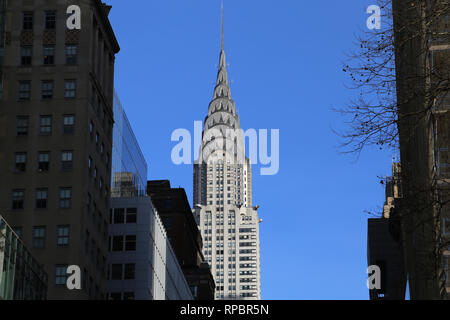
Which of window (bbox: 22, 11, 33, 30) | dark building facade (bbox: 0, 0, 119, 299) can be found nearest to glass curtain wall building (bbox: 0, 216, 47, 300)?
dark building facade (bbox: 0, 0, 119, 299)

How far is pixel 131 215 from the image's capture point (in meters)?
115

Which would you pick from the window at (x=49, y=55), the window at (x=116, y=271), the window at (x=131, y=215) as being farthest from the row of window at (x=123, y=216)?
the window at (x=49, y=55)

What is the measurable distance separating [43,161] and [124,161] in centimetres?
2822

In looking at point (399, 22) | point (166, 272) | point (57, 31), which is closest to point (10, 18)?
point (57, 31)

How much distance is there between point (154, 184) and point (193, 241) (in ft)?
46.1

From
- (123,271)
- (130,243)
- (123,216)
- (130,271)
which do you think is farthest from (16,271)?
(123,216)

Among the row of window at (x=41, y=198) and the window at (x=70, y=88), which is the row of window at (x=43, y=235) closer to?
the row of window at (x=41, y=198)

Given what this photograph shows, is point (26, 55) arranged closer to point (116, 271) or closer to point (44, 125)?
point (44, 125)

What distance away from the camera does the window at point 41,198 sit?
9550cm

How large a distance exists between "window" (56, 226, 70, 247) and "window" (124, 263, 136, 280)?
60.8ft

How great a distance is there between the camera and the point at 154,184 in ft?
604

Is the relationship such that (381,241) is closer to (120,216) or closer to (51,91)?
(120,216)

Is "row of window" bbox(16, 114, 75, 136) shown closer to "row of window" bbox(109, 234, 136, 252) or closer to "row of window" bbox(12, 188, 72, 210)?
"row of window" bbox(12, 188, 72, 210)
